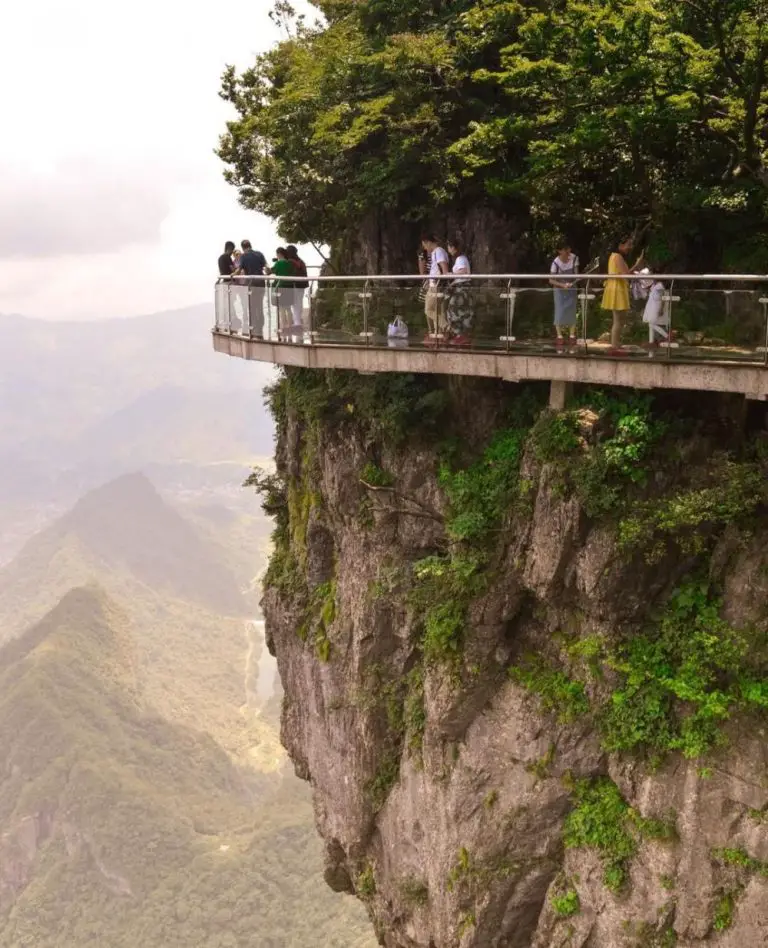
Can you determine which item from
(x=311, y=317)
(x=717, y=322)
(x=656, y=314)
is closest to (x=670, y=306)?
(x=656, y=314)

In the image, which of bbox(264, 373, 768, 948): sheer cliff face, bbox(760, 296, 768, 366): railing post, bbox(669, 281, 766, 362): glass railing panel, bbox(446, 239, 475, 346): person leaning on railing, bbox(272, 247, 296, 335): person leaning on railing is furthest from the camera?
bbox(272, 247, 296, 335): person leaning on railing

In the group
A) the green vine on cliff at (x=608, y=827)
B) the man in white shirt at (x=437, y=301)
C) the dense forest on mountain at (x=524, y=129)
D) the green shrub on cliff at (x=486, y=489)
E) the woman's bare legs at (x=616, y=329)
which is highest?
the dense forest on mountain at (x=524, y=129)

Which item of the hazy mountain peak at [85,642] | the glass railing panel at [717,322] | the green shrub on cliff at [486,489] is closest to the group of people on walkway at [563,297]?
the glass railing panel at [717,322]

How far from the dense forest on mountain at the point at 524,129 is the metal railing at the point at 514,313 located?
2.02m

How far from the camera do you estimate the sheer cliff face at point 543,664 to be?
34.5ft

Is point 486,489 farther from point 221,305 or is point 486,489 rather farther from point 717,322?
point 221,305

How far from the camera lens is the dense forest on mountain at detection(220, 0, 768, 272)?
1075cm

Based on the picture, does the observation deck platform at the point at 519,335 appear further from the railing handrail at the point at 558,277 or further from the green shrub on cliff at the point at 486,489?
the green shrub on cliff at the point at 486,489

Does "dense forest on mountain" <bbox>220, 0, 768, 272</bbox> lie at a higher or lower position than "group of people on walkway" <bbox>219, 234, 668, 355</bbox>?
higher

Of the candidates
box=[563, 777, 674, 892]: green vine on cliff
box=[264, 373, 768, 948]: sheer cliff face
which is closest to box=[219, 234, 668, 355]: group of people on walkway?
box=[264, 373, 768, 948]: sheer cliff face

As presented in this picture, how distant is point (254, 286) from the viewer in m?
15.5

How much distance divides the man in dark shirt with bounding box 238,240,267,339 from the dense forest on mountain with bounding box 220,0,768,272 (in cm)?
94

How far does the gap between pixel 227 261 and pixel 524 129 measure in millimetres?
7844

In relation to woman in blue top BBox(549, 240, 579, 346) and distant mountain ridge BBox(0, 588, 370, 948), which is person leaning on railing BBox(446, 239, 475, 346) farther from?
distant mountain ridge BBox(0, 588, 370, 948)
